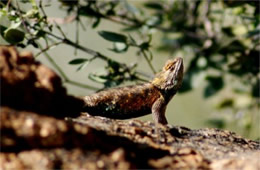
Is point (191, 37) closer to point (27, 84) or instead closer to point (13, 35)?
point (13, 35)

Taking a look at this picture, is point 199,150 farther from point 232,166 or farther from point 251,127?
point 251,127

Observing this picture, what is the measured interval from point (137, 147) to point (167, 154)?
0.14 meters

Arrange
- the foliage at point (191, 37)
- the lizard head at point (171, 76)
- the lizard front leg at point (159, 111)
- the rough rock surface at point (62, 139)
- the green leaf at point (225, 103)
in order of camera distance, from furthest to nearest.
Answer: the green leaf at point (225, 103) → the foliage at point (191, 37) → the lizard head at point (171, 76) → the lizard front leg at point (159, 111) → the rough rock surface at point (62, 139)

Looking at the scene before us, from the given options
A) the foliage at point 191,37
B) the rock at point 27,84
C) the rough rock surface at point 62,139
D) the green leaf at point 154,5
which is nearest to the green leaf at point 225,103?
the foliage at point 191,37

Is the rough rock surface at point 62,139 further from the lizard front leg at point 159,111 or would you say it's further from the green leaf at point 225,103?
the green leaf at point 225,103

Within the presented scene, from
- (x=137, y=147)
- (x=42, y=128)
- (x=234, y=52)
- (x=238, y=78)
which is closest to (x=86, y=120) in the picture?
(x=137, y=147)

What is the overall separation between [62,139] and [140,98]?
1.65 m

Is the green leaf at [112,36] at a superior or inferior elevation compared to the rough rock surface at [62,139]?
superior

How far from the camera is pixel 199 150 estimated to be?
9.94 ft

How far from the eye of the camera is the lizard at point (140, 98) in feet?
12.6

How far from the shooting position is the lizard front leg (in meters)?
3.97

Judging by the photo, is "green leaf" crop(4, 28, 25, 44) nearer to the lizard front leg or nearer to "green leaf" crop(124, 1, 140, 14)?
the lizard front leg

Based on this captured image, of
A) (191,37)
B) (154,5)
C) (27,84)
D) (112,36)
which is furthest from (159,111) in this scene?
(154,5)

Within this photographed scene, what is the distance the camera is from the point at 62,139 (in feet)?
8.11
